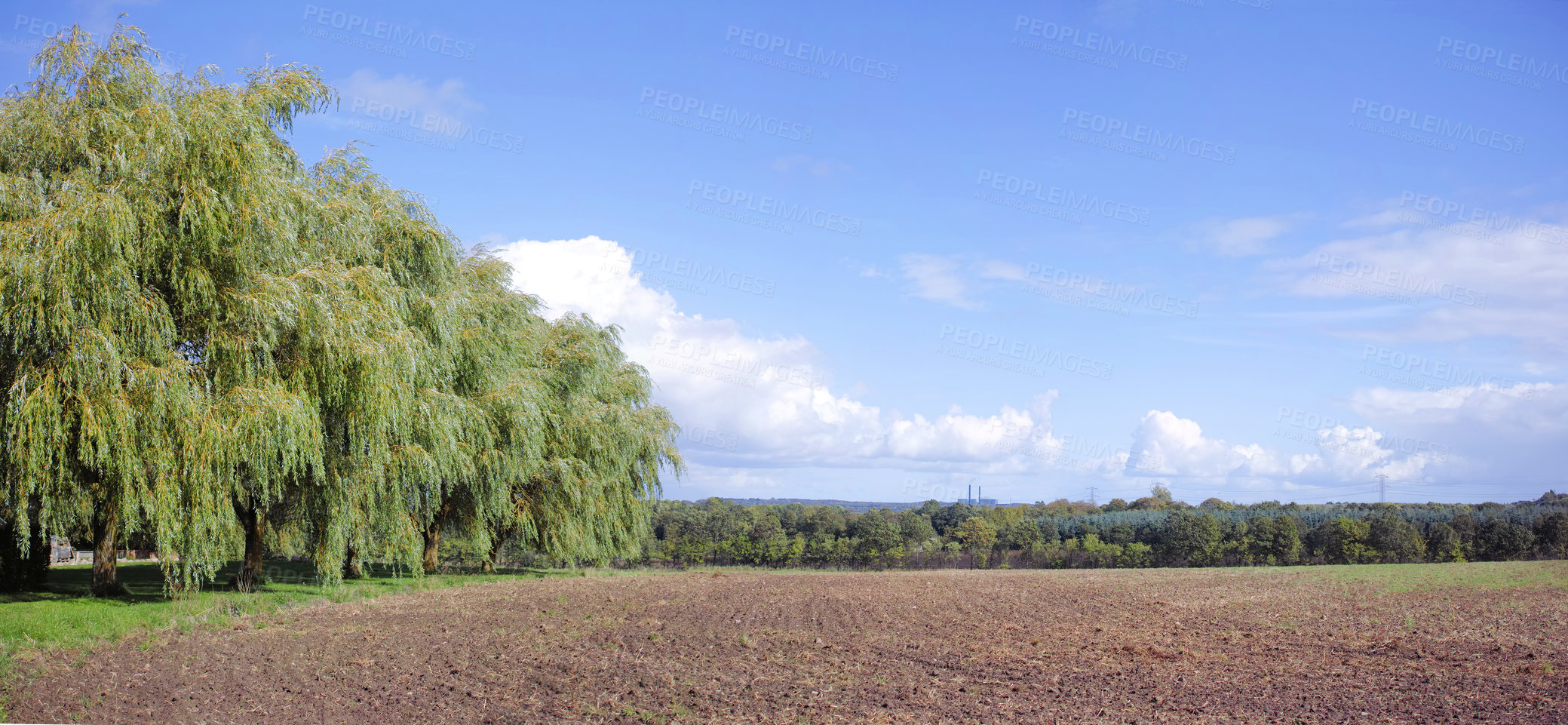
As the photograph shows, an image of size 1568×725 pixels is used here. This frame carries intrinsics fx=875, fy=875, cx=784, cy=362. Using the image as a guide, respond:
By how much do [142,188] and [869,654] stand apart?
39.7ft

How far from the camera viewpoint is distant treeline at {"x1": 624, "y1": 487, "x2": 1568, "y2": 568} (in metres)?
71.4

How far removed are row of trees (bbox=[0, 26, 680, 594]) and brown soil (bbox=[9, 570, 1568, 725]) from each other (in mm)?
2295

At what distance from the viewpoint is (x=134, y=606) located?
1434 cm

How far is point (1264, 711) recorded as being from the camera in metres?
8.67

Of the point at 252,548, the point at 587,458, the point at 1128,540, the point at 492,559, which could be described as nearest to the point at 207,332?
the point at 252,548

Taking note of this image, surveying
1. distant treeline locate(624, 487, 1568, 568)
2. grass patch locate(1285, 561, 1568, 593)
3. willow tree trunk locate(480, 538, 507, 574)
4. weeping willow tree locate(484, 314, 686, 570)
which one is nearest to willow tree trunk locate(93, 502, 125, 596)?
weeping willow tree locate(484, 314, 686, 570)

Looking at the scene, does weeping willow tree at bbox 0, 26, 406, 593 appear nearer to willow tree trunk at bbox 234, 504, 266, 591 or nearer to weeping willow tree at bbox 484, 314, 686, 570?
willow tree trunk at bbox 234, 504, 266, 591

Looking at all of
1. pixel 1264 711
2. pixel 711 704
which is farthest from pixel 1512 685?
pixel 711 704

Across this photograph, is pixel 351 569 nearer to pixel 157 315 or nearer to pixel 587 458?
pixel 587 458

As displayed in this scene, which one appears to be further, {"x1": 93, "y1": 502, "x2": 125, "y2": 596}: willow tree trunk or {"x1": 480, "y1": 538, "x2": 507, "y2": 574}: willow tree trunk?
{"x1": 480, "y1": 538, "x2": 507, "y2": 574}: willow tree trunk

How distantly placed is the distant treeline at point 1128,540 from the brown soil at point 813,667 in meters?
49.4

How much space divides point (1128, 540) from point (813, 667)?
256ft

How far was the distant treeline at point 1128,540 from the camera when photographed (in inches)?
2813

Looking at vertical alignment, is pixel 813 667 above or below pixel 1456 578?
above
